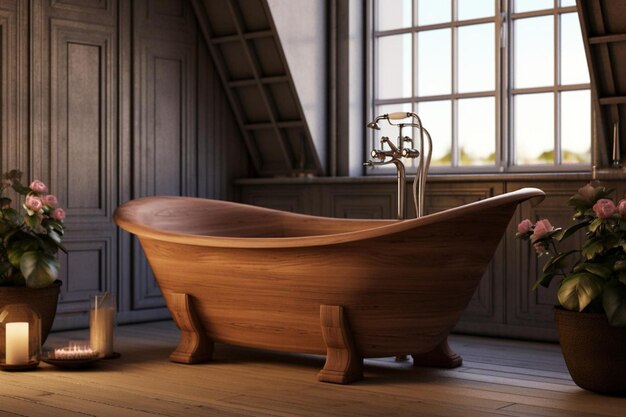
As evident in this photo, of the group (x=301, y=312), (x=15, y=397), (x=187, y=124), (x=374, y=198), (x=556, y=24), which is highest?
(x=556, y=24)

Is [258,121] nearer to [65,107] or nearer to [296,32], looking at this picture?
[296,32]

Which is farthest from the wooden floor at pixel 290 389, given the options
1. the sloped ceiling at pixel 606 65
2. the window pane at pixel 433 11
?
the window pane at pixel 433 11

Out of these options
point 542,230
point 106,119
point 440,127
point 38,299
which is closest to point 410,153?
point 542,230

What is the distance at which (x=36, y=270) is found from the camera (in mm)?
3752

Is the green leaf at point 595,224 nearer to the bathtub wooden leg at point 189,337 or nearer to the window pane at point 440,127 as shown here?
the bathtub wooden leg at point 189,337

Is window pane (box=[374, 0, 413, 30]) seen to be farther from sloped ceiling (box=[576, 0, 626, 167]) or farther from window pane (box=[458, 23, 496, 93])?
sloped ceiling (box=[576, 0, 626, 167])

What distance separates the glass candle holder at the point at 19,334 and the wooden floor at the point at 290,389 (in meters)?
0.06

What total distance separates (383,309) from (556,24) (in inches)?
81.1

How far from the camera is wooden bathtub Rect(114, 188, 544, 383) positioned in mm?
3168

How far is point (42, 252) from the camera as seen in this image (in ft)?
12.5

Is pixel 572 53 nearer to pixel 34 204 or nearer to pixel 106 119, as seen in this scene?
pixel 106 119

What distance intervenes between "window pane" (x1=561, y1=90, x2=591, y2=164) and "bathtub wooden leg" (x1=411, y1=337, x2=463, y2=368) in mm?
1429

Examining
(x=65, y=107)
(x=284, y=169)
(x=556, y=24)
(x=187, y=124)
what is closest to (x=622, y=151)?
(x=556, y=24)

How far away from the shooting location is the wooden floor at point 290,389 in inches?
112
